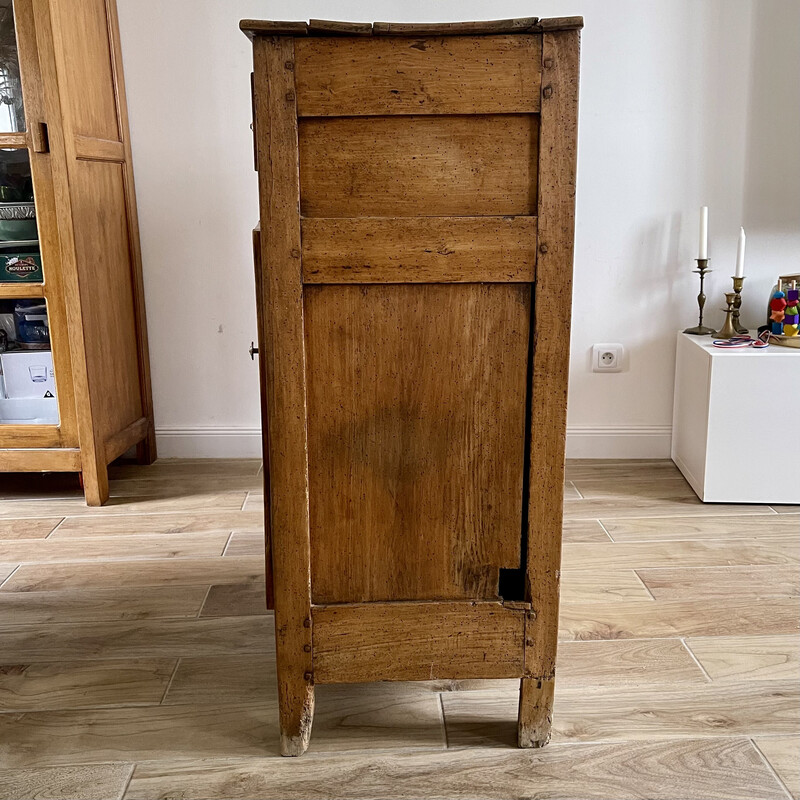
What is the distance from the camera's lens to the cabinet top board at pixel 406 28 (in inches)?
41.3

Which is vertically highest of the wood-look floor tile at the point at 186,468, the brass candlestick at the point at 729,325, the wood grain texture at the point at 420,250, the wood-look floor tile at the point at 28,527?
the wood grain texture at the point at 420,250

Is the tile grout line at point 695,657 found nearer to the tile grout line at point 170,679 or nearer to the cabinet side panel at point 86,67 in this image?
the tile grout line at point 170,679

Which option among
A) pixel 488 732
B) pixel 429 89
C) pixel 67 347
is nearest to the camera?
pixel 429 89

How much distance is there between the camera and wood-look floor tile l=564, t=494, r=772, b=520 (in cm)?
225

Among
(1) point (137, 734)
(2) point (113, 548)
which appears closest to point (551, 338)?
(1) point (137, 734)

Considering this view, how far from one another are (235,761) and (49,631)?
2.00 feet

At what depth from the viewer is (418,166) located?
1.12m

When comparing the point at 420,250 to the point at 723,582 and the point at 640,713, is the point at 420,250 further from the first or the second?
the point at 723,582

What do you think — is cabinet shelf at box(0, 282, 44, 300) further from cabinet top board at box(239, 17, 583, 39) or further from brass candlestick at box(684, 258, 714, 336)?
brass candlestick at box(684, 258, 714, 336)

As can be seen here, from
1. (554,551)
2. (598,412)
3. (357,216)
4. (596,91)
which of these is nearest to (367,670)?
(554,551)

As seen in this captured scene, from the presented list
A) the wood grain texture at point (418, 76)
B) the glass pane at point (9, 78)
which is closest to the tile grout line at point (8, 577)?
the glass pane at point (9, 78)

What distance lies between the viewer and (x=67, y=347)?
229cm

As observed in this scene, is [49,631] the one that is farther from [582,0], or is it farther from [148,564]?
[582,0]

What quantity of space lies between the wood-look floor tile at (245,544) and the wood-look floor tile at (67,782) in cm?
78
